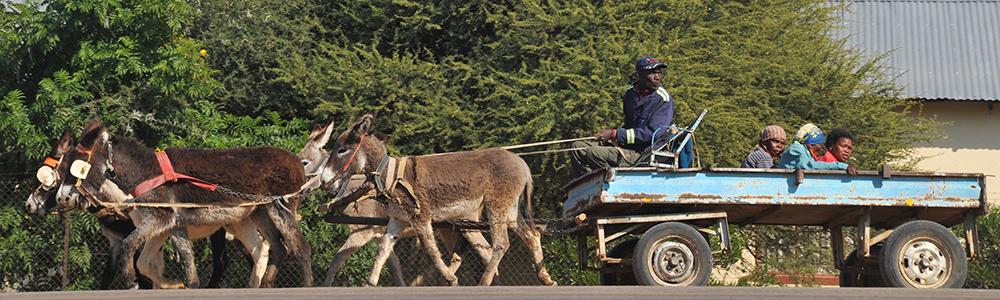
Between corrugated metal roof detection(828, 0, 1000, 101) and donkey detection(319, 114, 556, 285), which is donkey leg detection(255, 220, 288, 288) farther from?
corrugated metal roof detection(828, 0, 1000, 101)

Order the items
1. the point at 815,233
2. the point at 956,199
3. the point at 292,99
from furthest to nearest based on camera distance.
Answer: the point at 292,99
the point at 815,233
the point at 956,199

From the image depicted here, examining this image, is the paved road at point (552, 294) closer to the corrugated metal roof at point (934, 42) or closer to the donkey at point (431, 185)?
the donkey at point (431, 185)

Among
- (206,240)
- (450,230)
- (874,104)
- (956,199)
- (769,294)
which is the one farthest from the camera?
(874,104)

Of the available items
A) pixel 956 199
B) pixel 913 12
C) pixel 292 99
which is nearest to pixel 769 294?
pixel 956 199

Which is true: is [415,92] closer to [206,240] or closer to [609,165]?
[206,240]

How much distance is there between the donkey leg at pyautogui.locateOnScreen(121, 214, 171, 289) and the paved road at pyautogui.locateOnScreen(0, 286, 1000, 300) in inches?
52.7

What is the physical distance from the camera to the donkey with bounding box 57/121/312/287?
52.9ft

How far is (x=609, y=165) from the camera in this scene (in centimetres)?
1583

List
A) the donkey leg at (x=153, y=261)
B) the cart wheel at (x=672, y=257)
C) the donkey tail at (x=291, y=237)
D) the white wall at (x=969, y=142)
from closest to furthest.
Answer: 1. the cart wheel at (x=672, y=257)
2. the donkey leg at (x=153, y=261)
3. the donkey tail at (x=291, y=237)
4. the white wall at (x=969, y=142)

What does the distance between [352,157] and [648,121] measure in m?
3.51

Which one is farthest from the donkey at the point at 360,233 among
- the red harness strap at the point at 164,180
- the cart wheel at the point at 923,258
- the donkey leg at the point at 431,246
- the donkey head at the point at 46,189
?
the cart wheel at the point at 923,258

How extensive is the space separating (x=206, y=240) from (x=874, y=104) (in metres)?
11.1

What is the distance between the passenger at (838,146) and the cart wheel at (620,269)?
6.63 feet

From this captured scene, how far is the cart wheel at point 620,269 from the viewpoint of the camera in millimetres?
16188
